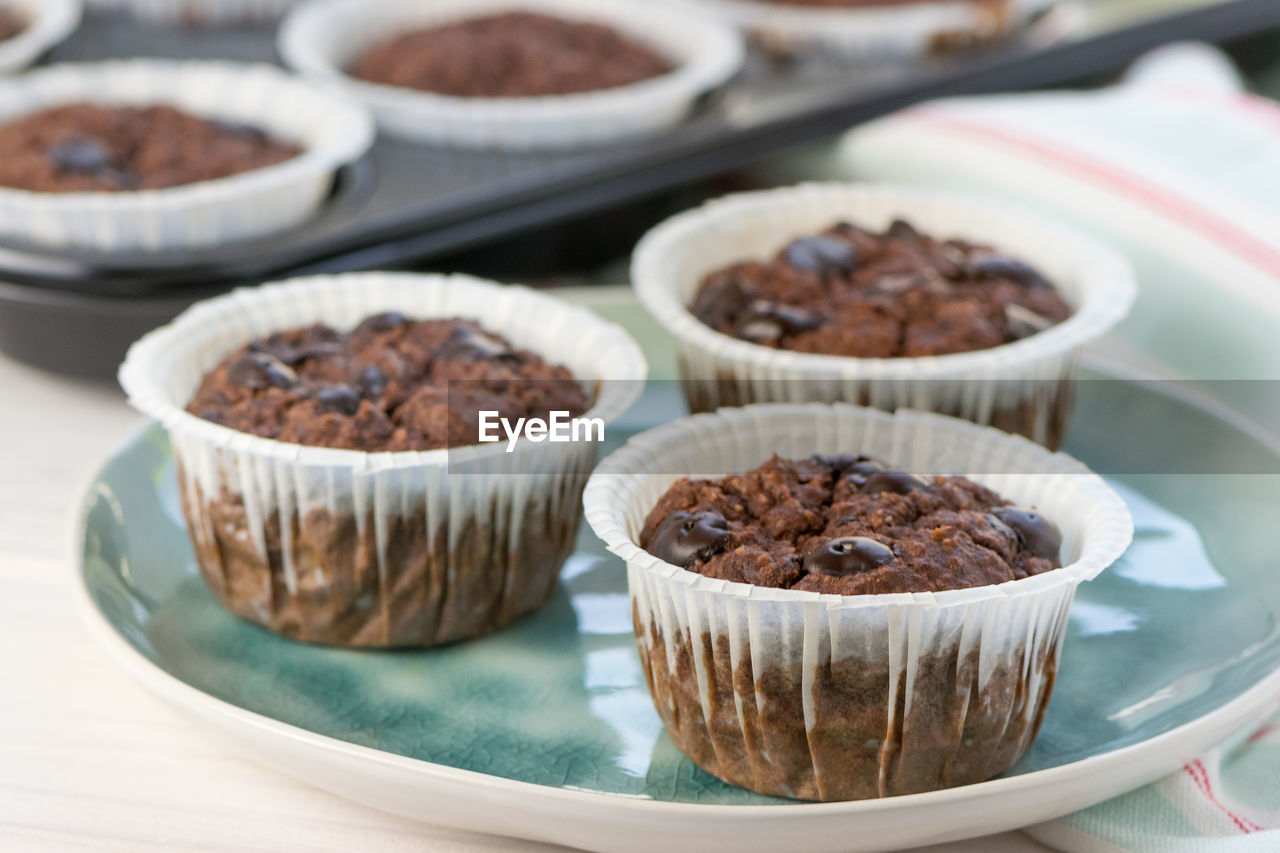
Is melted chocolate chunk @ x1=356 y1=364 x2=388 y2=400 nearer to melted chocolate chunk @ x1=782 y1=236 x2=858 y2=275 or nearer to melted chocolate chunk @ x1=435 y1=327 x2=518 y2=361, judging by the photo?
melted chocolate chunk @ x1=435 y1=327 x2=518 y2=361

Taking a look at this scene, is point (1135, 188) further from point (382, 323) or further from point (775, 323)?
point (382, 323)

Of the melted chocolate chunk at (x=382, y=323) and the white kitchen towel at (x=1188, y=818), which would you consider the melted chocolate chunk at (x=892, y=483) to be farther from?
the melted chocolate chunk at (x=382, y=323)

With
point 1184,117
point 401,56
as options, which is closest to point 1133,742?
point 1184,117

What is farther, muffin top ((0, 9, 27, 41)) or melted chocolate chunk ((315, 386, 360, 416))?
muffin top ((0, 9, 27, 41))

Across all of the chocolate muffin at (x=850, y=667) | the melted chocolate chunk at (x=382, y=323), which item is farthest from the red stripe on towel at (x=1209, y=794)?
the melted chocolate chunk at (x=382, y=323)

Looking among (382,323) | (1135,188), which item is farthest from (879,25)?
(382,323)

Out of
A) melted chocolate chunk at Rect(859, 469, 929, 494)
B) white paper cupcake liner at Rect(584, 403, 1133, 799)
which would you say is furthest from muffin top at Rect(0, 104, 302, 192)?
melted chocolate chunk at Rect(859, 469, 929, 494)

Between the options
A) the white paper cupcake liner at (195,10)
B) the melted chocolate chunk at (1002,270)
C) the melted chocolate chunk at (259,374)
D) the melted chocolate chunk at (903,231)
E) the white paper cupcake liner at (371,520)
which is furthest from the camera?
the white paper cupcake liner at (195,10)
